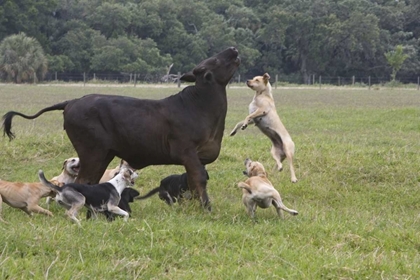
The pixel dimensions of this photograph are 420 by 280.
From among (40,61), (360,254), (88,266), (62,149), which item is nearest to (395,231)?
(360,254)

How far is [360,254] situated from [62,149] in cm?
781

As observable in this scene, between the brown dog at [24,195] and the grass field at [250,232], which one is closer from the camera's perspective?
the grass field at [250,232]

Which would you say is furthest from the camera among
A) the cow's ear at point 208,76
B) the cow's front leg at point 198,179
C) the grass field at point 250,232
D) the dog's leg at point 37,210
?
the cow's ear at point 208,76

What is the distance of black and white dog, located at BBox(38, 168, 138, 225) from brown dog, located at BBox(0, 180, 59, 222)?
0.97 ft

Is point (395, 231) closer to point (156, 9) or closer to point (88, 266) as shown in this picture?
point (88, 266)

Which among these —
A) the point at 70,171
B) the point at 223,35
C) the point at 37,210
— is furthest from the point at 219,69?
the point at 223,35

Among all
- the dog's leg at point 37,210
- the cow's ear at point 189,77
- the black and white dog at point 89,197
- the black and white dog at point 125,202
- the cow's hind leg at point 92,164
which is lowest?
the dog's leg at point 37,210

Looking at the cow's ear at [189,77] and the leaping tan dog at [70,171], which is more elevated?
the cow's ear at [189,77]

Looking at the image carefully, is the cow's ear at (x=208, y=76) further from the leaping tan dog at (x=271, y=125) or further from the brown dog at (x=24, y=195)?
the brown dog at (x=24, y=195)

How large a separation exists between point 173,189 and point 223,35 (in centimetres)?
6388

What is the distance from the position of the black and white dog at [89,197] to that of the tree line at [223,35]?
5774cm

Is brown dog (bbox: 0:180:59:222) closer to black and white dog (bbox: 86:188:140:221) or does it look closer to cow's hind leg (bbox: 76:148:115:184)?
cow's hind leg (bbox: 76:148:115:184)

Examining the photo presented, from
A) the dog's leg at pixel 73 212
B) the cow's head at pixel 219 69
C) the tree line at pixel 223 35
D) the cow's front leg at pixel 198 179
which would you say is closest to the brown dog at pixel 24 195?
the dog's leg at pixel 73 212

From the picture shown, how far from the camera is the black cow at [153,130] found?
8297 mm
